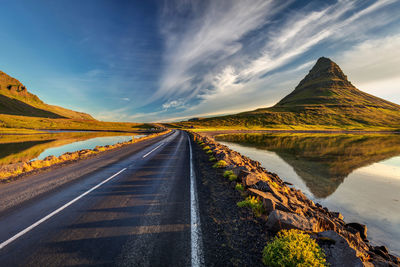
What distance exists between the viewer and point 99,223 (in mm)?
4750

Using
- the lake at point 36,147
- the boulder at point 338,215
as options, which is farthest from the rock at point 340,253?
the lake at point 36,147

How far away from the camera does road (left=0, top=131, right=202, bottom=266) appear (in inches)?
136

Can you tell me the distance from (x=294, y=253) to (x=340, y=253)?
1.06m

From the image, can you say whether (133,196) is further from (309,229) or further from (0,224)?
(309,229)

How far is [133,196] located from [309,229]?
6.06 metres

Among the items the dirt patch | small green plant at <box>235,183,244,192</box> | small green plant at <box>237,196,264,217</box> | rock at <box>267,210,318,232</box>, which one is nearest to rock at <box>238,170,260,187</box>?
small green plant at <box>235,183,244,192</box>

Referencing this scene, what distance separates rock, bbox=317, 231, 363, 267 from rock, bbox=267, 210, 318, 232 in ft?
1.74

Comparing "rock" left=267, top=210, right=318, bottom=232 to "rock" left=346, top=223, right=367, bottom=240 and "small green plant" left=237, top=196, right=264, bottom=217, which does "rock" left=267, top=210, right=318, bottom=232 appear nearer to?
"small green plant" left=237, top=196, right=264, bottom=217

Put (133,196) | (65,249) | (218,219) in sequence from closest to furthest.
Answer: (65,249) < (218,219) < (133,196)

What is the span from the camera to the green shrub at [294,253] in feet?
9.90

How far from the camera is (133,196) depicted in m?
6.65

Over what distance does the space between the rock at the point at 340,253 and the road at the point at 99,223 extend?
106 inches

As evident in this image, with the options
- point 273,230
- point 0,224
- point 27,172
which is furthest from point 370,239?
point 27,172

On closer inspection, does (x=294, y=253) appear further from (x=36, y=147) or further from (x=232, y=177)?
(x=36, y=147)
